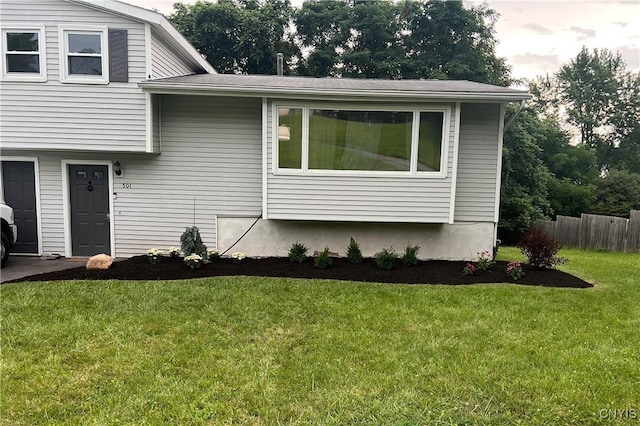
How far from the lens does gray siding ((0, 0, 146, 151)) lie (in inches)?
290

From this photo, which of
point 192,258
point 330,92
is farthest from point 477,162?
point 192,258

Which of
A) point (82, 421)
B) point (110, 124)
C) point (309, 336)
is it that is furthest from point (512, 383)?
point (110, 124)

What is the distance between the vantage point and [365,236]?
27.1ft

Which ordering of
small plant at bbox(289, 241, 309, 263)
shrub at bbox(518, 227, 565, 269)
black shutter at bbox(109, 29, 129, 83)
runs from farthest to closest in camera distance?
small plant at bbox(289, 241, 309, 263) → black shutter at bbox(109, 29, 129, 83) → shrub at bbox(518, 227, 565, 269)

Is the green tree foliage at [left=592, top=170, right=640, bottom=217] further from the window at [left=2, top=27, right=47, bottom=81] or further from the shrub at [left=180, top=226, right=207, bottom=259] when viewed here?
the window at [left=2, top=27, right=47, bottom=81]

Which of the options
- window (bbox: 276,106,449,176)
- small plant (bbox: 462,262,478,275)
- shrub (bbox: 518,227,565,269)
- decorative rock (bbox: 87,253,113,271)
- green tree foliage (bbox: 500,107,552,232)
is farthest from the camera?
green tree foliage (bbox: 500,107,552,232)

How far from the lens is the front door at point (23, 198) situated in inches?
323

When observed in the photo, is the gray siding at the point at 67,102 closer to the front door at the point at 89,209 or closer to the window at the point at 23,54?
the window at the point at 23,54

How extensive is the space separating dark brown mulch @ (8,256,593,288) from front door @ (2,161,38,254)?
7.21ft

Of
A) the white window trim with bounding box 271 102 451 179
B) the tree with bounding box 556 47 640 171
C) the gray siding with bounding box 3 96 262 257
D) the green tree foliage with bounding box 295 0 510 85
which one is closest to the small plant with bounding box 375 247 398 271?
the white window trim with bounding box 271 102 451 179

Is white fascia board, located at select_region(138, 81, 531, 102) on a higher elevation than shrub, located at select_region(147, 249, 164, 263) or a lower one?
higher

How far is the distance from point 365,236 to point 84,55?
6.41 meters

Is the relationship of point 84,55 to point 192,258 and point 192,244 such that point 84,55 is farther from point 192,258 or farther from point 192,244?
point 192,258

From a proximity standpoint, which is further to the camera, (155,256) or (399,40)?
(399,40)
